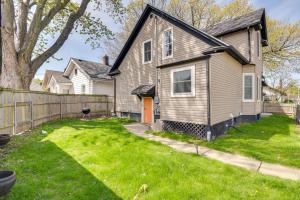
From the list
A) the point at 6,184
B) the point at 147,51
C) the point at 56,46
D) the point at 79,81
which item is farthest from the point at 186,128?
the point at 79,81

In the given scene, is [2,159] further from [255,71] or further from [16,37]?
[255,71]

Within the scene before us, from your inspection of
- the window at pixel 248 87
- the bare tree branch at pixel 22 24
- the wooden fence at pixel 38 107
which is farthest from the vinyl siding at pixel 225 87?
the bare tree branch at pixel 22 24

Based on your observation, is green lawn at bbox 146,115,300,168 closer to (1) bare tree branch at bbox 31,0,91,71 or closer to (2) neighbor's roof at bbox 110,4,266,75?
(2) neighbor's roof at bbox 110,4,266,75

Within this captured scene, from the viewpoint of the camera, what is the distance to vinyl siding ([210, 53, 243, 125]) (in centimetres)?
854

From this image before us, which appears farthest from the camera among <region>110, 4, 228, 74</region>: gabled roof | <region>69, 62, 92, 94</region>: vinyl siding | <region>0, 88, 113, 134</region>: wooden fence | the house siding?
<region>69, 62, 92, 94</region>: vinyl siding

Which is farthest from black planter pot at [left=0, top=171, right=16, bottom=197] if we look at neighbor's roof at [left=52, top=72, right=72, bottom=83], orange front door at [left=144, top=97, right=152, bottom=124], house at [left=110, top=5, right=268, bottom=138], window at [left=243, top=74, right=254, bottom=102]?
neighbor's roof at [left=52, top=72, right=72, bottom=83]

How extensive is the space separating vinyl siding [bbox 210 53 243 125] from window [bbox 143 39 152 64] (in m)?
4.73

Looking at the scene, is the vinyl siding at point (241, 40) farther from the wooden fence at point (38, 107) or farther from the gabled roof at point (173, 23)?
the wooden fence at point (38, 107)

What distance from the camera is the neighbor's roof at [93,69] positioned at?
1972 cm

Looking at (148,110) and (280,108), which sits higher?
(148,110)

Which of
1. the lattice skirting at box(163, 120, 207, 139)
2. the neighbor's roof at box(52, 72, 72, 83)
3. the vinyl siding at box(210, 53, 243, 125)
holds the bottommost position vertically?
the lattice skirting at box(163, 120, 207, 139)

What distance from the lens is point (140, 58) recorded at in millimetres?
13305

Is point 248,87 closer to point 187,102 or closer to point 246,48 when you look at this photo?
point 246,48

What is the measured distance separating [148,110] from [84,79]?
1134 cm
